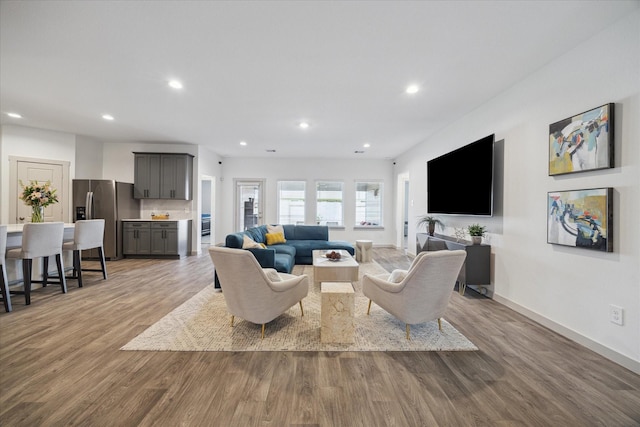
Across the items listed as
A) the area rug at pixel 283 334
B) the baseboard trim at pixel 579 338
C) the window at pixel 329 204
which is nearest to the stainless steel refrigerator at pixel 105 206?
the area rug at pixel 283 334

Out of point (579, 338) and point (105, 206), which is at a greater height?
point (105, 206)

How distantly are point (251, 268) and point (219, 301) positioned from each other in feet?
4.94

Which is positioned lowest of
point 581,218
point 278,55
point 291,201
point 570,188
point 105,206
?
point 581,218

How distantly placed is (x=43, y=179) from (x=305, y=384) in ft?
23.4

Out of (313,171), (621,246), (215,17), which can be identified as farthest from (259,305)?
(313,171)

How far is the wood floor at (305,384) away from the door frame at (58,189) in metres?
4.10

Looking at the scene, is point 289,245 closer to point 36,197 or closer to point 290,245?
point 290,245

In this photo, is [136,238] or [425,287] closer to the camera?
[425,287]

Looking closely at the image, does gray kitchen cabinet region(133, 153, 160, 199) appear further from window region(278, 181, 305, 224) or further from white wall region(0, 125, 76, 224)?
window region(278, 181, 305, 224)

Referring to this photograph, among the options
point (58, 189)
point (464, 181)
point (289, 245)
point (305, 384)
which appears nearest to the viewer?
point (305, 384)

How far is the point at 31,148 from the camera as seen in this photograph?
570cm

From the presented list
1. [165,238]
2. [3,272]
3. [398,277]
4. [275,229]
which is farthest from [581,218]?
[165,238]

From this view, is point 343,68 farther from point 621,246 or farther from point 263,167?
point 263,167

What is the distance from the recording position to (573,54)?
2.67 m
